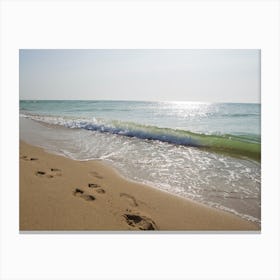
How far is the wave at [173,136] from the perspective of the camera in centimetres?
300

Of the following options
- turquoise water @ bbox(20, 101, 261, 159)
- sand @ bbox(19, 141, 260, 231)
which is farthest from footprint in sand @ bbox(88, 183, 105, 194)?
turquoise water @ bbox(20, 101, 261, 159)

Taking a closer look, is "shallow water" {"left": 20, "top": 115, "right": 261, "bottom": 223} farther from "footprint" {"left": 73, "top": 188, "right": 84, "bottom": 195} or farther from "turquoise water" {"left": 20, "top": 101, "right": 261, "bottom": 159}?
"footprint" {"left": 73, "top": 188, "right": 84, "bottom": 195}

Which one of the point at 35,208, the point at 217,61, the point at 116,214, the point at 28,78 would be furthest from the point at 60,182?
the point at 217,61

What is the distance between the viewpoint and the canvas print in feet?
8.79

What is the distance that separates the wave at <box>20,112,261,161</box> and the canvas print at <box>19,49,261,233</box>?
0.04 ft

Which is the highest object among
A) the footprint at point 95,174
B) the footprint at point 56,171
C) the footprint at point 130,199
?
the footprint at point 56,171

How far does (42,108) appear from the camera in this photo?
11.3 ft

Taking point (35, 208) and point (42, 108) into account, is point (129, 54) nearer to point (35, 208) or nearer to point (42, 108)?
point (42, 108)

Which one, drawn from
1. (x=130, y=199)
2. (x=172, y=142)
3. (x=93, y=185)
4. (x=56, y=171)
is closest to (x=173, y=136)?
(x=172, y=142)
